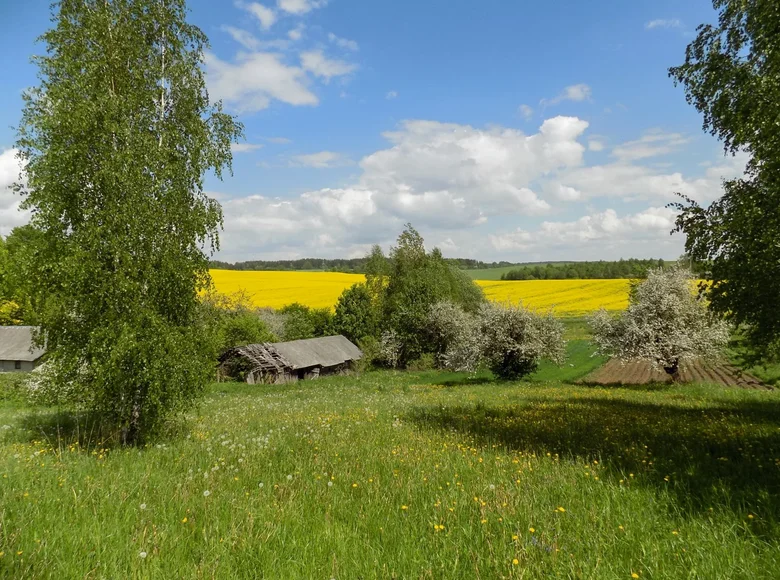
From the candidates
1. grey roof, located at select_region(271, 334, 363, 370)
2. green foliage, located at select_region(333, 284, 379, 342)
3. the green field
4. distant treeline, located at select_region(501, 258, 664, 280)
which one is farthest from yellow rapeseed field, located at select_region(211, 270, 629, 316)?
the green field

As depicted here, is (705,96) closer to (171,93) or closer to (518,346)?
(171,93)

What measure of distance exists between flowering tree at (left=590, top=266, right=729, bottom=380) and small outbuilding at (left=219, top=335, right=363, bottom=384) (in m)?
25.5

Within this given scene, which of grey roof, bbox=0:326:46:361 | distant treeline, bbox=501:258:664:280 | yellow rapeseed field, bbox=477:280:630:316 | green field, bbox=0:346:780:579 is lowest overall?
grey roof, bbox=0:326:46:361

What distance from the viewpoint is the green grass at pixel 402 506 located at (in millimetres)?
4121

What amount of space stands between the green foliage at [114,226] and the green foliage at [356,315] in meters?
44.1

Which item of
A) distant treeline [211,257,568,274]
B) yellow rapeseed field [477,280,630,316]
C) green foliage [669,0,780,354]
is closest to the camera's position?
green foliage [669,0,780,354]

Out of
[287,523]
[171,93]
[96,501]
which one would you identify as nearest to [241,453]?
[96,501]

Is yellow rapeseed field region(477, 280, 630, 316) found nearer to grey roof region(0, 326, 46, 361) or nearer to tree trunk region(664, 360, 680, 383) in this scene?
tree trunk region(664, 360, 680, 383)

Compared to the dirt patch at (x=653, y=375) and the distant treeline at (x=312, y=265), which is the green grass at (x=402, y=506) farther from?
the distant treeline at (x=312, y=265)

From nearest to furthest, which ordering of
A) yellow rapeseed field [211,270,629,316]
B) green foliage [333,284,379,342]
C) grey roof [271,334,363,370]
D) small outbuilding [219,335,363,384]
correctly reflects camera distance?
small outbuilding [219,335,363,384]
grey roof [271,334,363,370]
green foliage [333,284,379,342]
yellow rapeseed field [211,270,629,316]

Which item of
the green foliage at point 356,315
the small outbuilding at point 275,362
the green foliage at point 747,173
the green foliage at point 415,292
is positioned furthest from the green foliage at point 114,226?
the green foliage at point 356,315

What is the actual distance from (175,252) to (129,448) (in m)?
4.20

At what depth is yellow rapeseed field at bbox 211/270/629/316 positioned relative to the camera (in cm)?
7319

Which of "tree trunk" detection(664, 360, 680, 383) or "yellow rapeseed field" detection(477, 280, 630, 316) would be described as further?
"yellow rapeseed field" detection(477, 280, 630, 316)
